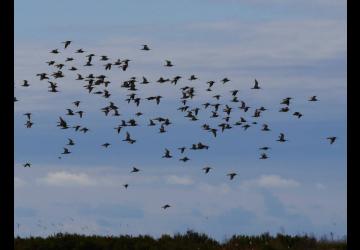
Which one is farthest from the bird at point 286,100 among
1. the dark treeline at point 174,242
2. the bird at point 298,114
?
the dark treeline at point 174,242

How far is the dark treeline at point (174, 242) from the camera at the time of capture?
29.3 m

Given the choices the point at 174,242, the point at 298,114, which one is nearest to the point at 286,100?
the point at 298,114

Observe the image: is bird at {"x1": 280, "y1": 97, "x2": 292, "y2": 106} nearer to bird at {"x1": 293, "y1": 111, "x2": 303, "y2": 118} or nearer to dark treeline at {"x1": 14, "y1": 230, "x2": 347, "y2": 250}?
bird at {"x1": 293, "y1": 111, "x2": 303, "y2": 118}

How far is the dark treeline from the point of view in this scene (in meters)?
29.3

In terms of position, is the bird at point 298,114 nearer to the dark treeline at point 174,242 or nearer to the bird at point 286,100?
the bird at point 286,100

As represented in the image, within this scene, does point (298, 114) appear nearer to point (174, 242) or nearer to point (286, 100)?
point (286, 100)

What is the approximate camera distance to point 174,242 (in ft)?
102

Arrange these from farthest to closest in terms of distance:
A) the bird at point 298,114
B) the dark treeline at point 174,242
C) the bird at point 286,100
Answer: the bird at point 298,114, the bird at point 286,100, the dark treeline at point 174,242

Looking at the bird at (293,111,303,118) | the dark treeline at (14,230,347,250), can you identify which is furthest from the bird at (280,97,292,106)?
the dark treeline at (14,230,347,250)
